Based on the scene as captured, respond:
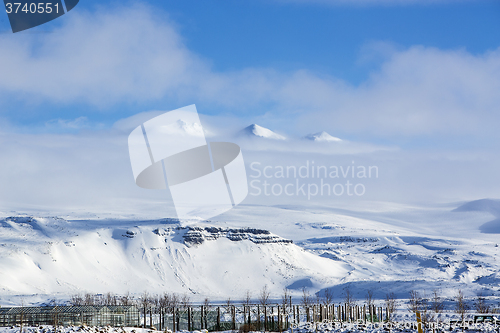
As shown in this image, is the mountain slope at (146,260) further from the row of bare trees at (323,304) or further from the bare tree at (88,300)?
the row of bare trees at (323,304)

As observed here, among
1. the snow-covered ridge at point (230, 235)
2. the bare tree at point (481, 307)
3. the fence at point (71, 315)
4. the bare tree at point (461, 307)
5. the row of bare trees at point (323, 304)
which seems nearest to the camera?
the fence at point (71, 315)

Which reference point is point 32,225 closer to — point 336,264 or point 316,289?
point 316,289

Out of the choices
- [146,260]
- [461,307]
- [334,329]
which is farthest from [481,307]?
[146,260]

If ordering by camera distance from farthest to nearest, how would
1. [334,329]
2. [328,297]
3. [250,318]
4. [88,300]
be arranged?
[328,297]
[88,300]
[250,318]
[334,329]

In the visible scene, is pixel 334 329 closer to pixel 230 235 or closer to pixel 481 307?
pixel 481 307

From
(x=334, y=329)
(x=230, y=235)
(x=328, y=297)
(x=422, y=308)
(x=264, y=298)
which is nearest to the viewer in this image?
(x=334, y=329)

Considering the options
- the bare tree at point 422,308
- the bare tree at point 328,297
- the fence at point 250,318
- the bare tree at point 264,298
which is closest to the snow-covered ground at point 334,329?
the bare tree at point 422,308

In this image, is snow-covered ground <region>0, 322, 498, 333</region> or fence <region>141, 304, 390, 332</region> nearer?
snow-covered ground <region>0, 322, 498, 333</region>

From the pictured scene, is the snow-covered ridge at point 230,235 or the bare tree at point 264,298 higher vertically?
the snow-covered ridge at point 230,235

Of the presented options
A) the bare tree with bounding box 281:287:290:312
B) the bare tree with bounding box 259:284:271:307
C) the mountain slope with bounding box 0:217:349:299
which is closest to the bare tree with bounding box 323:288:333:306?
the bare tree with bounding box 281:287:290:312

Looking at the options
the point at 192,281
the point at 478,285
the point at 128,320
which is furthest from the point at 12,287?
the point at 478,285

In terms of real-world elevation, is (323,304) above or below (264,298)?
below

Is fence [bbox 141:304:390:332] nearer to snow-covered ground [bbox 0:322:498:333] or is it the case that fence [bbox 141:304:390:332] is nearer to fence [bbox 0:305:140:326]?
fence [bbox 0:305:140:326]

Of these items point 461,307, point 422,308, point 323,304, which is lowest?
point 422,308
